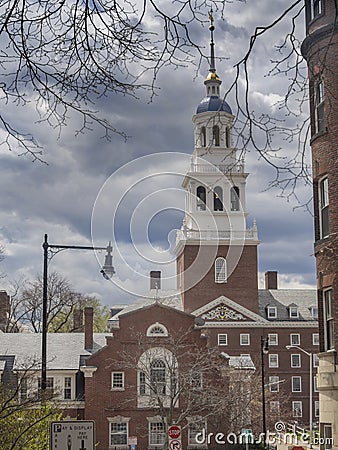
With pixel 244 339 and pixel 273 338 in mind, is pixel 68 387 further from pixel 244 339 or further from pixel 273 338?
pixel 273 338

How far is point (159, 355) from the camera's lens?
6003 centimetres

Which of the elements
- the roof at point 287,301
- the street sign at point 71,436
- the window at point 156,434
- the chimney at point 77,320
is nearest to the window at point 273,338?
the roof at point 287,301

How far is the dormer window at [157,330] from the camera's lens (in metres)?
61.9

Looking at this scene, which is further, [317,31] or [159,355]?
[159,355]

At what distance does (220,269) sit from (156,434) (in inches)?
1034

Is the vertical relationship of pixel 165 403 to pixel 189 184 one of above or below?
below

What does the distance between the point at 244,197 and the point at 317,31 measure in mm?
64051

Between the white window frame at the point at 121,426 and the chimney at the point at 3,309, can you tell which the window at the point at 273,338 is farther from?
the white window frame at the point at 121,426

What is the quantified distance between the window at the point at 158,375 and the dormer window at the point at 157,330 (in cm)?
273

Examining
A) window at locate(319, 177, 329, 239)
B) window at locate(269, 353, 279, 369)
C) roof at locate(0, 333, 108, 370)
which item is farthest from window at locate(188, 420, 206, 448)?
window at locate(319, 177, 329, 239)

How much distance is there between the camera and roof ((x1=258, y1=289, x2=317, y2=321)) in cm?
8696

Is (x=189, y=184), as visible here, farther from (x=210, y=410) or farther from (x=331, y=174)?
(x=331, y=174)

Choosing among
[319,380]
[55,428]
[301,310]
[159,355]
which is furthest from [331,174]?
[301,310]

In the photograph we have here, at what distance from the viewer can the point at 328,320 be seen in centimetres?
2344
